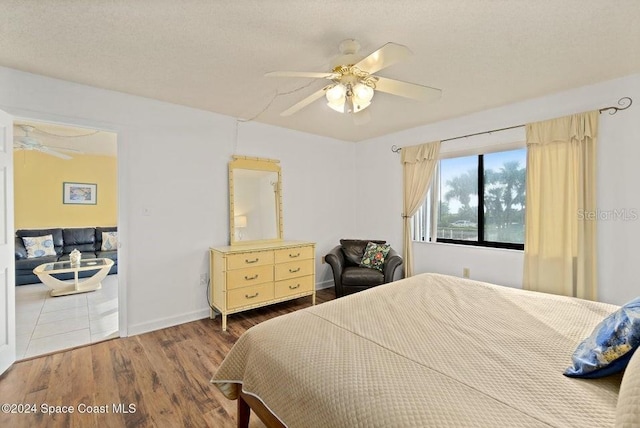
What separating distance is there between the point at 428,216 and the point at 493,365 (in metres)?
3.14

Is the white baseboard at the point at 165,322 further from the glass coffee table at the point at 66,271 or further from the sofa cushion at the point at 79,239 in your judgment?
the sofa cushion at the point at 79,239

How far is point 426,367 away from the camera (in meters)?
1.17

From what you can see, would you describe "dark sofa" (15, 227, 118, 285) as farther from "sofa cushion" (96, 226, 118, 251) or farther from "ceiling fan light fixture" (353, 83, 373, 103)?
"ceiling fan light fixture" (353, 83, 373, 103)

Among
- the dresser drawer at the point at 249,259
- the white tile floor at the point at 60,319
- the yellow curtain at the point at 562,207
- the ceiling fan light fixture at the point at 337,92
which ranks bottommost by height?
the white tile floor at the point at 60,319

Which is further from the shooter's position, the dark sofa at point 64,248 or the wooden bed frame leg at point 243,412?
the dark sofa at point 64,248

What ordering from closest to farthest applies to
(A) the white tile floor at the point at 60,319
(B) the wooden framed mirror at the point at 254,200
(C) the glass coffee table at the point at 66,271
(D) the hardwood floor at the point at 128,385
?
(D) the hardwood floor at the point at 128,385
(A) the white tile floor at the point at 60,319
(B) the wooden framed mirror at the point at 254,200
(C) the glass coffee table at the point at 66,271

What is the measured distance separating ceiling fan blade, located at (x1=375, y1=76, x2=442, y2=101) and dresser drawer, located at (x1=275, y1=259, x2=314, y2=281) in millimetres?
2359

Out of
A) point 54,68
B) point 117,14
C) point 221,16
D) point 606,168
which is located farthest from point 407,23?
point 54,68

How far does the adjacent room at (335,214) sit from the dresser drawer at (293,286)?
2cm


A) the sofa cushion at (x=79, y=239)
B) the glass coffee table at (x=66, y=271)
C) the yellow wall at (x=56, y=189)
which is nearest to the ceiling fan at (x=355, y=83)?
the glass coffee table at (x=66, y=271)

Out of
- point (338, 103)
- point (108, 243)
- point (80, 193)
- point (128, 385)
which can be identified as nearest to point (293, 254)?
point (128, 385)

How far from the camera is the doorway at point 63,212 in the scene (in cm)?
297

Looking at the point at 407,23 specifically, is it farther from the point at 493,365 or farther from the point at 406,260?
the point at 406,260

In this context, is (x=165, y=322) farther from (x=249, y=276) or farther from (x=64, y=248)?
(x=64, y=248)
